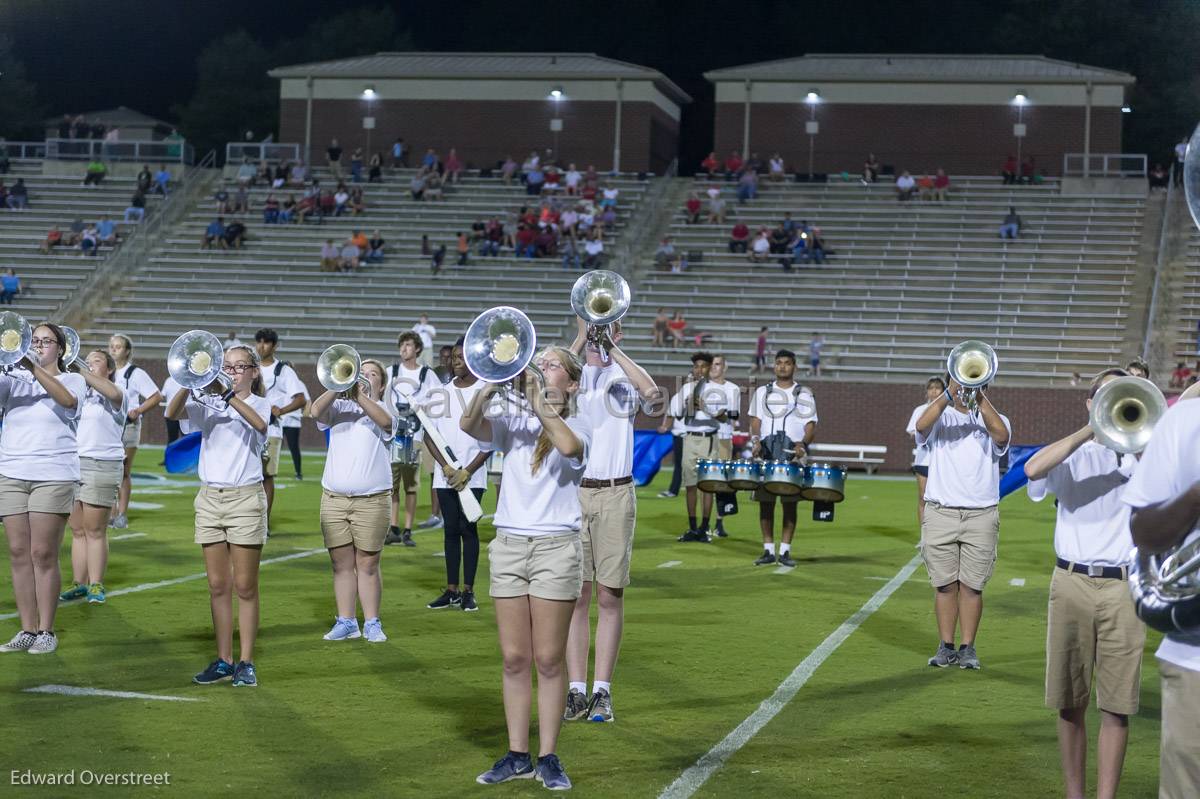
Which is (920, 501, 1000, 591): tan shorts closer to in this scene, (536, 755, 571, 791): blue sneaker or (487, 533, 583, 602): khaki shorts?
(487, 533, 583, 602): khaki shorts

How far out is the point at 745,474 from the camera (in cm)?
1283

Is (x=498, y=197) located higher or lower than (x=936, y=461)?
higher

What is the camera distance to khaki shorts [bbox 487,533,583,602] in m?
5.93

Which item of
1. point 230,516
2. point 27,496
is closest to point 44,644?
point 27,496

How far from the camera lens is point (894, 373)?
3028 centimetres

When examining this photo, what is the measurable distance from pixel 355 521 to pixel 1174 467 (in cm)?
631

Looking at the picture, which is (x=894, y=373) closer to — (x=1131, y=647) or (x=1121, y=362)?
(x=1121, y=362)

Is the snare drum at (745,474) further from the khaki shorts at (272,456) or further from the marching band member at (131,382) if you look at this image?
the marching band member at (131,382)

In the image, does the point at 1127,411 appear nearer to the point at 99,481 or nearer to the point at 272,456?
the point at 99,481

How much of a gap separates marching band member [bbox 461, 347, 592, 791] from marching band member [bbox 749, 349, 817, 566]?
7.29 metres

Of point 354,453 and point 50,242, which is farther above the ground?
point 50,242

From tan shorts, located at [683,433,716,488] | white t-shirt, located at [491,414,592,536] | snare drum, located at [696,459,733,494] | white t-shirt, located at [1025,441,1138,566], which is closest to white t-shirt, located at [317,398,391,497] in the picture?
white t-shirt, located at [491,414,592,536]

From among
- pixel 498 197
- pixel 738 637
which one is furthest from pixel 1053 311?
pixel 738 637

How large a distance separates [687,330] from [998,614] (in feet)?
69.0
